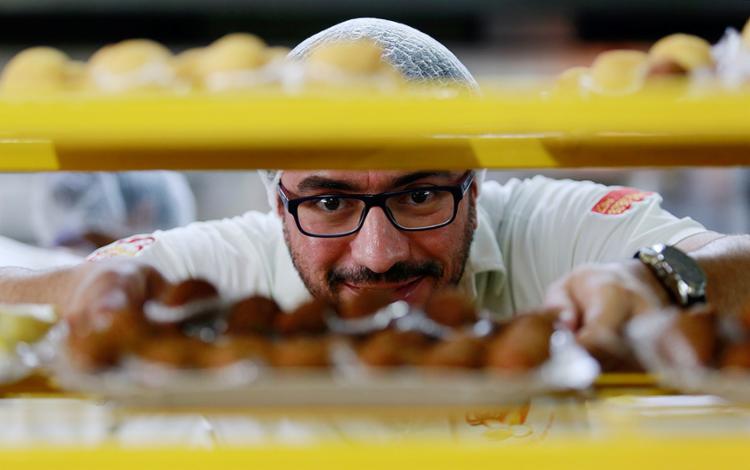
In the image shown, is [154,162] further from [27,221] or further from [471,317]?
[27,221]

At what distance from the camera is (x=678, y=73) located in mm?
1226

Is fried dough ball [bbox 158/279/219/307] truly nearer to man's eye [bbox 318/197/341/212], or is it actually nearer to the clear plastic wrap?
the clear plastic wrap

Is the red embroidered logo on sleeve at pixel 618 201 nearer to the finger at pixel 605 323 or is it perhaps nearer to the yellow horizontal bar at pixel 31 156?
the finger at pixel 605 323

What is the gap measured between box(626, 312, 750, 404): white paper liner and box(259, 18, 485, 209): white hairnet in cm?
75

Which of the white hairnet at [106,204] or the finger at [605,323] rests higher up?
the finger at [605,323]

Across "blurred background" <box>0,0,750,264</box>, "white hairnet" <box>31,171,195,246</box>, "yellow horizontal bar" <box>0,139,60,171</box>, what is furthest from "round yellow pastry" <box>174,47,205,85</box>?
"blurred background" <box>0,0,750,264</box>

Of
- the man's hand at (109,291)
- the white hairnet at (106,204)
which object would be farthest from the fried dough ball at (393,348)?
the white hairnet at (106,204)

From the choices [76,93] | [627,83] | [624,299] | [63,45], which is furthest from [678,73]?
[63,45]

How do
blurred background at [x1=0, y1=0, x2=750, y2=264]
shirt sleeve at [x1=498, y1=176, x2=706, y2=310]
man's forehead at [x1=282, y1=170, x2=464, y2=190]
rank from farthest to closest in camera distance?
blurred background at [x1=0, y1=0, x2=750, y2=264] < shirt sleeve at [x1=498, y1=176, x2=706, y2=310] < man's forehead at [x1=282, y1=170, x2=464, y2=190]

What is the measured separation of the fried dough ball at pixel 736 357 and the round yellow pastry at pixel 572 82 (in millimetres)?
356

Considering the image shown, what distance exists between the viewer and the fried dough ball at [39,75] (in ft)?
3.76

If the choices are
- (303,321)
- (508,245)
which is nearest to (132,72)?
(303,321)

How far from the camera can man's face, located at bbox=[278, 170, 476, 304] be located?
177cm

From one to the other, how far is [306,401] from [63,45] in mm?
5096
